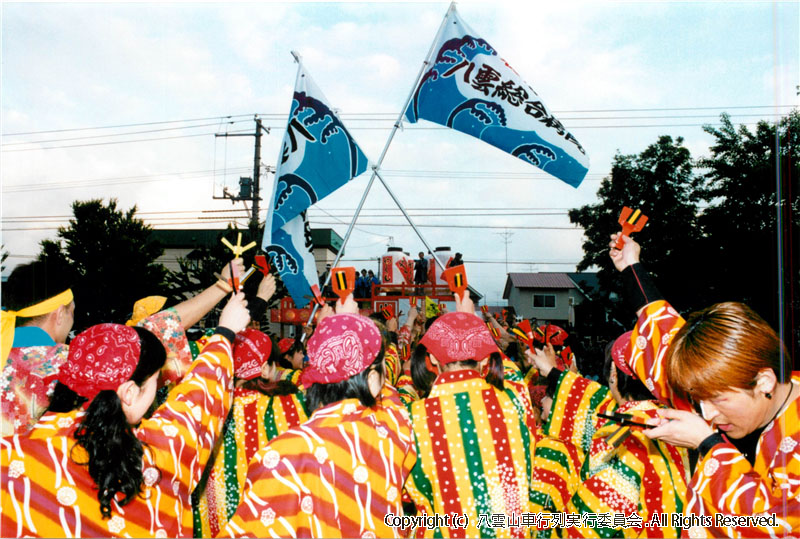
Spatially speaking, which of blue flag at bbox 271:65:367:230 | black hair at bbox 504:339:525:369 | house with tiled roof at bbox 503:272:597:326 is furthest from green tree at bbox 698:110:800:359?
house with tiled roof at bbox 503:272:597:326

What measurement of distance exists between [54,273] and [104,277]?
1668 centimetres

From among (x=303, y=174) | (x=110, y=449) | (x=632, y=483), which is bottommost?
(x=632, y=483)

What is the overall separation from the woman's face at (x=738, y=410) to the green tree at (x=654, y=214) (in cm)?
1927

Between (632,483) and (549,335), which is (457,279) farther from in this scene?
(549,335)

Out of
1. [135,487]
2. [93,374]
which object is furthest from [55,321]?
[135,487]

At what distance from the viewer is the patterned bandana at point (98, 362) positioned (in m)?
1.99

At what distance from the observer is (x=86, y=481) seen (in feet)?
6.48

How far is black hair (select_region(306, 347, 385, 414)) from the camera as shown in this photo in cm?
228

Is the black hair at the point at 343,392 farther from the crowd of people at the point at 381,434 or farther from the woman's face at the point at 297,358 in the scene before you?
the woman's face at the point at 297,358

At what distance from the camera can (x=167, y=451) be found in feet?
6.97

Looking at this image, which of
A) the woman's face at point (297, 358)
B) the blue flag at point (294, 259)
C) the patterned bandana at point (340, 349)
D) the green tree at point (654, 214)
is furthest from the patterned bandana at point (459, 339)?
the green tree at point (654, 214)

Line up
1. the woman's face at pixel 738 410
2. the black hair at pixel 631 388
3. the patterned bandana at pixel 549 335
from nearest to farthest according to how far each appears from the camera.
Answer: the woman's face at pixel 738 410 → the black hair at pixel 631 388 → the patterned bandana at pixel 549 335

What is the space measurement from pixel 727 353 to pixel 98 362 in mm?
2070

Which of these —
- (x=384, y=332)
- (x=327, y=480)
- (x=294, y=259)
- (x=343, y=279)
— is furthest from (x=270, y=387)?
(x=294, y=259)
